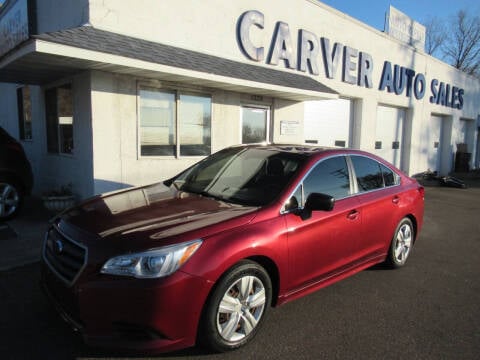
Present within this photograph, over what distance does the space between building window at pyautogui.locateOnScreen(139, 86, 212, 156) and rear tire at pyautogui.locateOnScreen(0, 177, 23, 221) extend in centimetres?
225

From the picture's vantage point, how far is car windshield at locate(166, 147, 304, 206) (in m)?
3.45

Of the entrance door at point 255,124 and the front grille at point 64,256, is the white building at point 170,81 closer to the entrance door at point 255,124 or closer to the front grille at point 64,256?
the entrance door at point 255,124

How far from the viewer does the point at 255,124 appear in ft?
30.8

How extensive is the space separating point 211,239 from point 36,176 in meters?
8.13

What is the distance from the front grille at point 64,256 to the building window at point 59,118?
16.1 feet

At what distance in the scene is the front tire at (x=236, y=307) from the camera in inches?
104

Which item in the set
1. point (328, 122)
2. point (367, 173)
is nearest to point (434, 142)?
point (328, 122)

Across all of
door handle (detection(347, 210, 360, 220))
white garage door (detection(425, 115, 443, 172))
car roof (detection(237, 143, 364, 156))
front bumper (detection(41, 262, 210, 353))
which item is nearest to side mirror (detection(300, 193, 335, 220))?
door handle (detection(347, 210, 360, 220))

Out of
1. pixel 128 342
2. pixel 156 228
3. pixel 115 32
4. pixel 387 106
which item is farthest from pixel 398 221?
pixel 387 106

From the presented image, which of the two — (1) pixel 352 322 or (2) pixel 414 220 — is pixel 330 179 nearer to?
(1) pixel 352 322

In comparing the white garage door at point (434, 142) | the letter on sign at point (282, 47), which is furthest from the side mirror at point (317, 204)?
the white garage door at point (434, 142)

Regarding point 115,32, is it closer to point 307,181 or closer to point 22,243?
point 22,243

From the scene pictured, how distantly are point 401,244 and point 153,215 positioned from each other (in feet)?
11.0

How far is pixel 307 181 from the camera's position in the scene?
356cm
